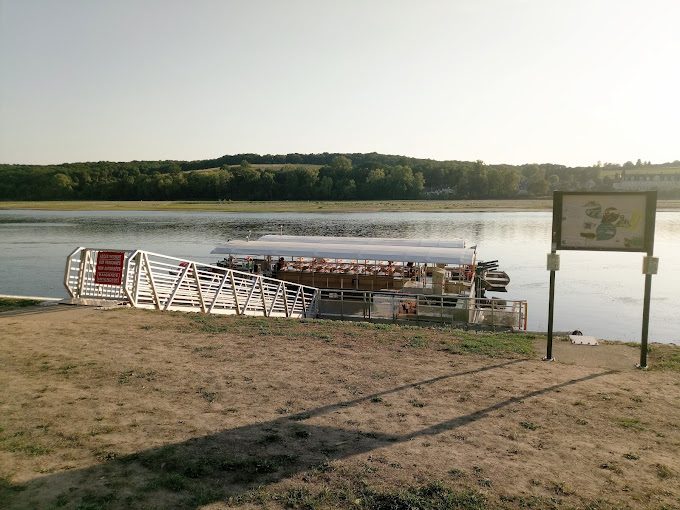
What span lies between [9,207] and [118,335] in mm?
144650

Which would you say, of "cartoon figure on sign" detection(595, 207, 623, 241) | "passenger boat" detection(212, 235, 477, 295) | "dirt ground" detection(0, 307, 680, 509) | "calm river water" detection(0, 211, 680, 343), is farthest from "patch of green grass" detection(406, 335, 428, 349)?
"calm river water" detection(0, 211, 680, 343)

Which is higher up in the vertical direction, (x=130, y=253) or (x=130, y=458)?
(x=130, y=253)

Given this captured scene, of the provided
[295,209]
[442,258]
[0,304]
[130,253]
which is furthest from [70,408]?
[295,209]

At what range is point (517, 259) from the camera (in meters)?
49.6

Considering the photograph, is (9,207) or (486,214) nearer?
(486,214)

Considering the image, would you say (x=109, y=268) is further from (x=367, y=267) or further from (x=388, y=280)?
(x=367, y=267)

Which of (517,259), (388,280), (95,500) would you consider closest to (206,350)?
(95,500)

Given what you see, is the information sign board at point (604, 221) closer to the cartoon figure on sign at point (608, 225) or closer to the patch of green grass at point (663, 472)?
the cartoon figure on sign at point (608, 225)

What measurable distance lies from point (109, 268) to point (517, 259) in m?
42.4

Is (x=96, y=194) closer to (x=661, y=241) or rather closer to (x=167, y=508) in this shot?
(x=661, y=241)

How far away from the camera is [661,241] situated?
206 feet

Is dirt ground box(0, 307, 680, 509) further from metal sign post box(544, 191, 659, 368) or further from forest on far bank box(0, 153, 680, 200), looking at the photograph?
forest on far bank box(0, 153, 680, 200)

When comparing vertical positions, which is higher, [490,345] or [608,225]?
[608,225]

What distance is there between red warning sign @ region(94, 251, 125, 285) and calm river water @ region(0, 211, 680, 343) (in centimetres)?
1832
